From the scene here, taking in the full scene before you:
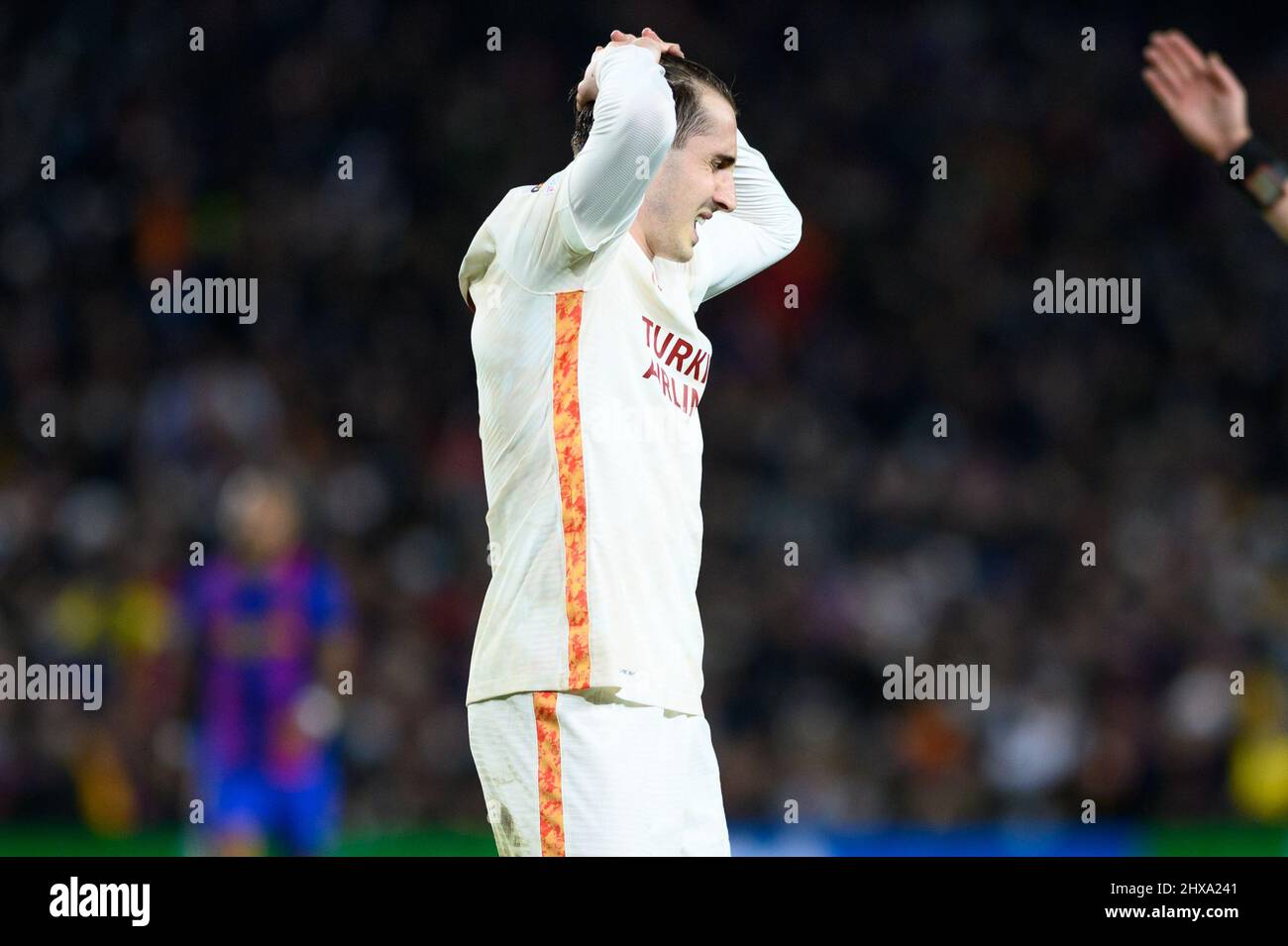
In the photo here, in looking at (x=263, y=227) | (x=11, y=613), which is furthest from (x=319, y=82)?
(x=11, y=613)

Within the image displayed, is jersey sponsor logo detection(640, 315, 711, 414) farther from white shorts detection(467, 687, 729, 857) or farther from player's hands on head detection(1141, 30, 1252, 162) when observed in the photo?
player's hands on head detection(1141, 30, 1252, 162)

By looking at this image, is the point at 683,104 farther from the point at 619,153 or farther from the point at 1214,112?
the point at 1214,112

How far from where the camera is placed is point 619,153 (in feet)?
10.2

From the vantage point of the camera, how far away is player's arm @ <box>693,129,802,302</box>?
3.96m

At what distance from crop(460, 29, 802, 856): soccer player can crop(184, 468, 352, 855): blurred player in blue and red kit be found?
3.82m

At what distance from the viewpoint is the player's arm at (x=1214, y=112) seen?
127 inches

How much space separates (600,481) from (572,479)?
0.19 ft

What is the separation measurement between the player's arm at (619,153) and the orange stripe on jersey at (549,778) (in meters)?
0.90
